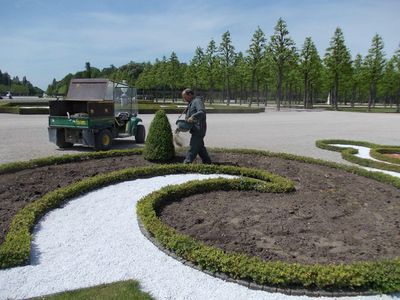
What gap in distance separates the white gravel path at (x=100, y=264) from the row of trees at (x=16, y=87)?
115m

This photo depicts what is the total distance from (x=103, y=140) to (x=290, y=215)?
7938 mm

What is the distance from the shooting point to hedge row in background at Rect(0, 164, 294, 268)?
14.1 feet

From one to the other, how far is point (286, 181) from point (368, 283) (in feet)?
13.3

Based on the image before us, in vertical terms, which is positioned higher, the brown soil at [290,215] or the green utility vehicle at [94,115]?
the green utility vehicle at [94,115]

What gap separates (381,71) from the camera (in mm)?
50094

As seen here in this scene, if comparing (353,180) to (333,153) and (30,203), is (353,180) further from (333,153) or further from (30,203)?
(30,203)

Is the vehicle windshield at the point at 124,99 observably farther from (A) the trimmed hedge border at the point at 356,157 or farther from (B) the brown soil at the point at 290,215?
(A) the trimmed hedge border at the point at 356,157

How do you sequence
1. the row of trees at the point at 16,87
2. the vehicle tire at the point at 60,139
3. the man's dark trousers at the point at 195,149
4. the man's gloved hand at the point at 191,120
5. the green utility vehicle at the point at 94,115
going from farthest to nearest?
the row of trees at the point at 16,87 → the vehicle tire at the point at 60,139 → the green utility vehicle at the point at 94,115 → the man's dark trousers at the point at 195,149 → the man's gloved hand at the point at 191,120

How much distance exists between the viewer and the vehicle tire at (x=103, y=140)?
12.3 m

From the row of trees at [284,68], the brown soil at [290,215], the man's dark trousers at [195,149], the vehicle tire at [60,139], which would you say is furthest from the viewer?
the row of trees at [284,68]

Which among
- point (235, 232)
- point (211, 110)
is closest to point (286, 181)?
point (235, 232)

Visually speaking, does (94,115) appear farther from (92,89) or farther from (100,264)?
(100,264)

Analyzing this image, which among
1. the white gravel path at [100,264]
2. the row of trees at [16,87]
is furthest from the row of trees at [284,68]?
the row of trees at [16,87]

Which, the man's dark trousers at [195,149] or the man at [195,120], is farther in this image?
the man's dark trousers at [195,149]
